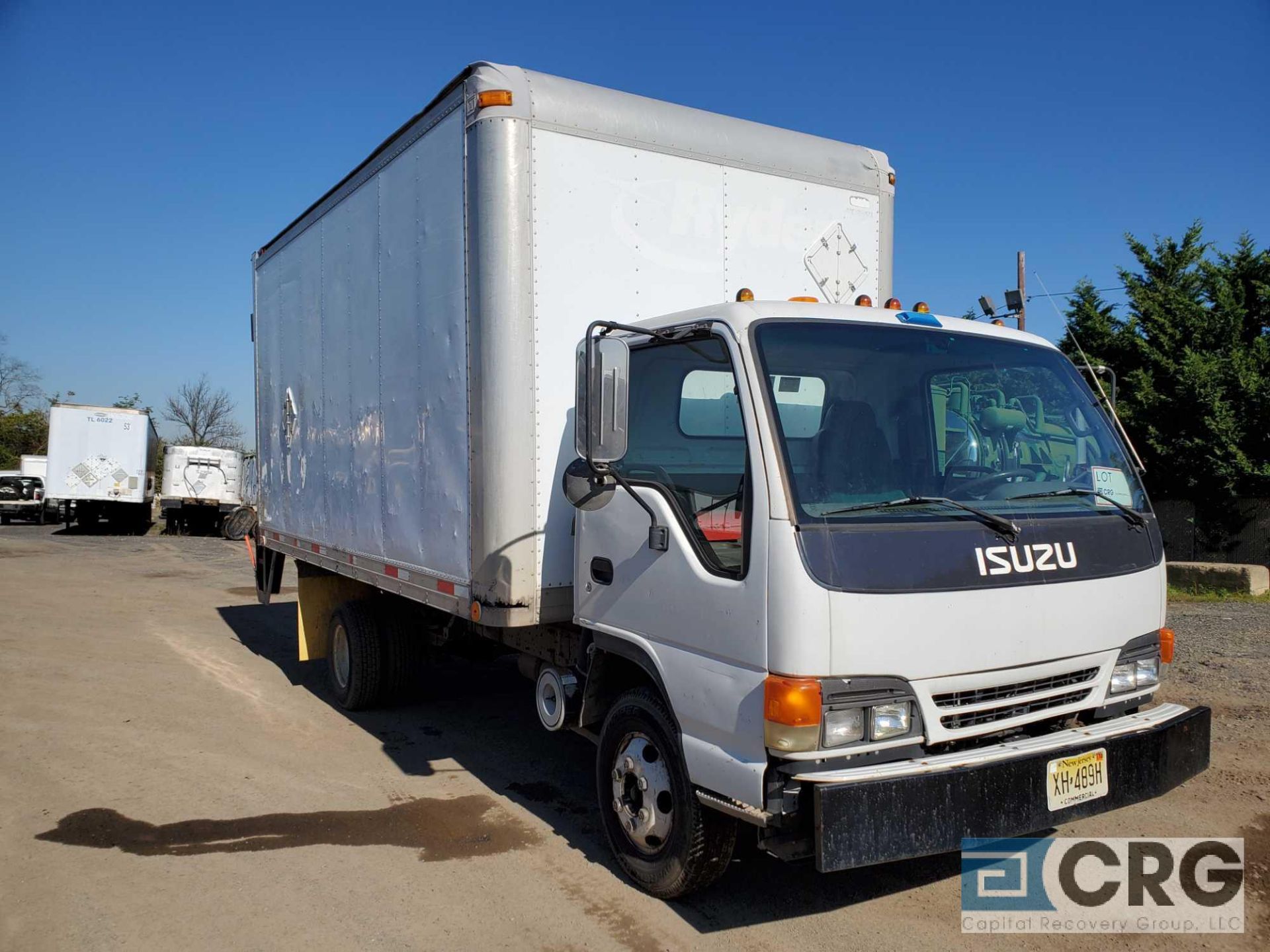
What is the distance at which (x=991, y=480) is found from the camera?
12.1ft

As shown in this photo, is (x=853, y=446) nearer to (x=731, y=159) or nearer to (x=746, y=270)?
(x=746, y=270)

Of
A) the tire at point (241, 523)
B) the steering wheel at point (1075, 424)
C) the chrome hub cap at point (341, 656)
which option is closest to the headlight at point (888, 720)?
the steering wheel at point (1075, 424)

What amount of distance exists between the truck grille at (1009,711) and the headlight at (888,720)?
173 millimetres

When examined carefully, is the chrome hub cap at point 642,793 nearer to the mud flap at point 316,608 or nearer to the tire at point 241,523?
the mud flap at point 316,608

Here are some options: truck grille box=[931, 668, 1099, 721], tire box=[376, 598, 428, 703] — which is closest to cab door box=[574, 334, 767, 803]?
truck grille box=[931, 668, 1099, 721]

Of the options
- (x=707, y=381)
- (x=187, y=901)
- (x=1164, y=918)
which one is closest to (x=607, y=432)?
(x=707, y=381)

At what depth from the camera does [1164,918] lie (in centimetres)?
386

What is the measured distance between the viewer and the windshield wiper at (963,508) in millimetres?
3363

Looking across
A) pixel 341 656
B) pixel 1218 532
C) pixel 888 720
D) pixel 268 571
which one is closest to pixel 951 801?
pixel 888 720

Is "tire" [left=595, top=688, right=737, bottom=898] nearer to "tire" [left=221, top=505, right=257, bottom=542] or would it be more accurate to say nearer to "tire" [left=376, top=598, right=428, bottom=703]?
"tire" [left=376, top=598, right=428, bottom=703]

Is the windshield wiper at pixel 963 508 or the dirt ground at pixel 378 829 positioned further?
the dirt ground at pixel 378 829

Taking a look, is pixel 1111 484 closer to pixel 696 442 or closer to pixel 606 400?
pixel 696 442

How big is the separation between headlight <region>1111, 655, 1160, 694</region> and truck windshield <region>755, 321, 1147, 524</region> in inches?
24.3

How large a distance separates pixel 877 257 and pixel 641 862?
3.60 m
